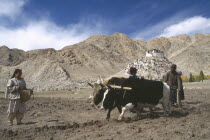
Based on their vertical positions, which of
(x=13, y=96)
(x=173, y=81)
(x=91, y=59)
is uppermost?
(x=91, y=59)

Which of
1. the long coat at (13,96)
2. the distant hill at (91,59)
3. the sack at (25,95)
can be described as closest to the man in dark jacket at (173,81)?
the sack at (25,95)

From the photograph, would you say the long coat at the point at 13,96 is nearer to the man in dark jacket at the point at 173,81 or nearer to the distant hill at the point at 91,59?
the man in dark jacket at the point at 173,81

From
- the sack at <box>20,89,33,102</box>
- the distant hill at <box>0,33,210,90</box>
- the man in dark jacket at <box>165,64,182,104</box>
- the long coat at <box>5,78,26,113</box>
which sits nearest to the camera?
the long coat at <box>5,78,26,113</box>

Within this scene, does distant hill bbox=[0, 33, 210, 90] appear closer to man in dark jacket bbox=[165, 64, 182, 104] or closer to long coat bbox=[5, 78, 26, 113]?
long coat bbox=[5, 78, 26, 113]

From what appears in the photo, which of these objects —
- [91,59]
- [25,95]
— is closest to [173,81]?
[25,95]

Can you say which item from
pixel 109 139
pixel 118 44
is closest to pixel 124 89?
pixel 109 139

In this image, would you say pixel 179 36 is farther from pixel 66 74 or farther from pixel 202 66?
pixel 66 74

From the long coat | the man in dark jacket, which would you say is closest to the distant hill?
the long coat

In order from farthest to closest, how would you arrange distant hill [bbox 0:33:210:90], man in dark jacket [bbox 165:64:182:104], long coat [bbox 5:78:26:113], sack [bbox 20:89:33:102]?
distant hill [bbox 0:33:210:90] → man in dark jacket [bbox 165:64:182:104] → sack [bbox 20:89:33:102] → long coat [bbox 5:78:26:113]

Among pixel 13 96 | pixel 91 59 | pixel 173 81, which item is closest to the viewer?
pixel 13 96

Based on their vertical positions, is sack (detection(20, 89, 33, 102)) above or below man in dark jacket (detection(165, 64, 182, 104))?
below

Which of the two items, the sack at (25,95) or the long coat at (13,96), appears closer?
the long coat at (13,96)

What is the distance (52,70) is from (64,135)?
219ft

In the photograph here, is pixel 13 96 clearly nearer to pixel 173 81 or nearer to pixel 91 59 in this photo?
pixel 173 81
